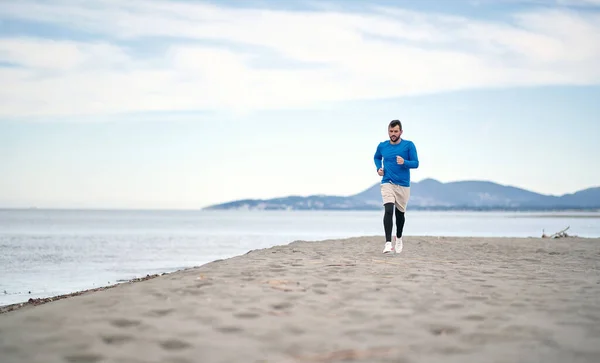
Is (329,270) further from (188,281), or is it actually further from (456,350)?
(456,350)

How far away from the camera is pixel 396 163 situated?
32.4 ft

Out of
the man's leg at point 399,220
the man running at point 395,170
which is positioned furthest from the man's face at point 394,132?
the man's leg at point 399,220

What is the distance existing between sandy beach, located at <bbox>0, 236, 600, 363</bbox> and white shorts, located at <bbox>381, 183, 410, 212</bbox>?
3560 millimetres

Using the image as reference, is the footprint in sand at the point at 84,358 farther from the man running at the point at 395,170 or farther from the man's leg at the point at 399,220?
the man's leg at the point at 399,220

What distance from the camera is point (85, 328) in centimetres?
398

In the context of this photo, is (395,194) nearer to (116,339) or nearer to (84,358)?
(116,339)

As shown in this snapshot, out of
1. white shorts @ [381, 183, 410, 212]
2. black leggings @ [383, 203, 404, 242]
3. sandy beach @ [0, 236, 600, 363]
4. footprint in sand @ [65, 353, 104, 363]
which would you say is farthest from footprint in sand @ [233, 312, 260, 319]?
white shorts @ [381, 183, 410, 212]

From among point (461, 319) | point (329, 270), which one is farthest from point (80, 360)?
point (329, 270)

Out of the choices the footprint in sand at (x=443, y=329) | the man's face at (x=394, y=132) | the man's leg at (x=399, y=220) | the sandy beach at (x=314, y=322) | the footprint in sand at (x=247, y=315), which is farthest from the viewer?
the man's leg at (x=399, y=220)

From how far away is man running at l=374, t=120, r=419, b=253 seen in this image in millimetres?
9805

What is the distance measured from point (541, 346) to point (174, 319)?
2.60m

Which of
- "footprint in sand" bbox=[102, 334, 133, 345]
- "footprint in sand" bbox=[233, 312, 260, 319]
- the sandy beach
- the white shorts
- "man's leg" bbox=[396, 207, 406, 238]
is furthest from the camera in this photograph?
"man's leg" bbox=[396, 207, 406, 238]

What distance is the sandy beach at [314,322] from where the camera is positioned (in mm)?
3529

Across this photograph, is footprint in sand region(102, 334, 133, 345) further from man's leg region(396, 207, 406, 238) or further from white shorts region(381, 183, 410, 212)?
man's leg region(396, 207, 406, 238)
